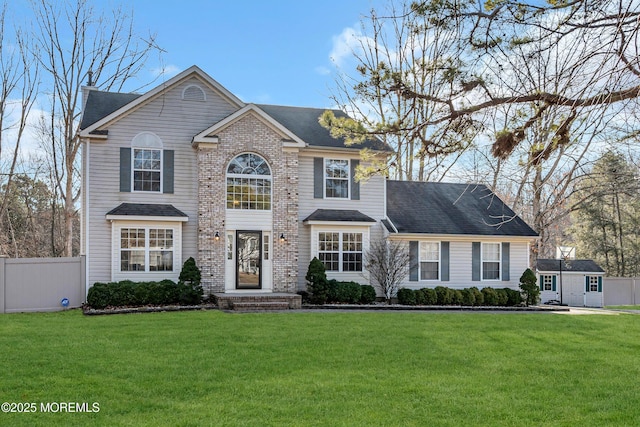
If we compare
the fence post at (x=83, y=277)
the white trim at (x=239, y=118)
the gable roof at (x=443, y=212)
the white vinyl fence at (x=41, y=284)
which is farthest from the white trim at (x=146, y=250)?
the gable roof at (x=443, y=212)

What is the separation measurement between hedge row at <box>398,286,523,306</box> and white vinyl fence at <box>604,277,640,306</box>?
12.1 m

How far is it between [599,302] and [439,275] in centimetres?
1159

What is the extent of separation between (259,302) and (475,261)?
9.11 m

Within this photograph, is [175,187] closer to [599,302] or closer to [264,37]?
[264,37]

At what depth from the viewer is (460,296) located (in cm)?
2041

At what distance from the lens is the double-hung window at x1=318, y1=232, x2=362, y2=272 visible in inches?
789

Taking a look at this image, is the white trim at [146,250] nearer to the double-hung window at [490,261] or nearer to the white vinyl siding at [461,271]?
the white vinyl siding at [461,271]

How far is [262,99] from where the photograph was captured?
23078 millimetres

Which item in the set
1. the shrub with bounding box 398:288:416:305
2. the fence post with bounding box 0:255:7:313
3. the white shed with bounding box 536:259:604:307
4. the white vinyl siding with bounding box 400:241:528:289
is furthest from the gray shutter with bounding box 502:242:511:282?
the fence post with bounding box 0:255:7:313

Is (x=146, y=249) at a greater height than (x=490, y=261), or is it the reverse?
(x=146, y=249)

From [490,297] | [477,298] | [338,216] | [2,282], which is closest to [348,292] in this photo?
[338,216]

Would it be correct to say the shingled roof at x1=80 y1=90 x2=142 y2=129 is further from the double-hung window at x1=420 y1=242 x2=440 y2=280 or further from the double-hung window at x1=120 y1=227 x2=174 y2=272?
the double-hung window at x1=420 y1=242 x2=440 y2=280

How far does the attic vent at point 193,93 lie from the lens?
19016mm

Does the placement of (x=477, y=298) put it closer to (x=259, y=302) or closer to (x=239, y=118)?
(x=259, y=302)
